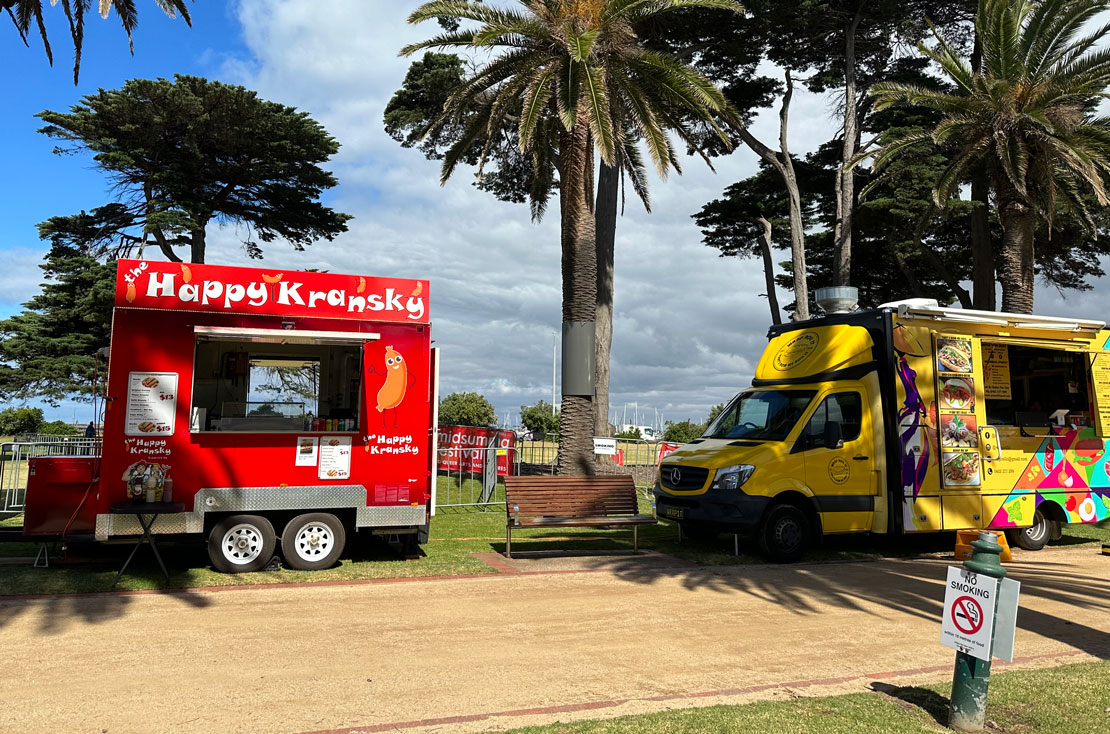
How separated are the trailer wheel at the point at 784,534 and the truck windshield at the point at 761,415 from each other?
3.41 feet

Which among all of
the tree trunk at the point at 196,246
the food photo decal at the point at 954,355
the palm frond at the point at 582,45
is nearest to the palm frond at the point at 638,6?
the palm frond at the point at 582,45

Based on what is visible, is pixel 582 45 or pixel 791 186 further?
pixel 791 186

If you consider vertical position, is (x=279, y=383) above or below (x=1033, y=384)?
below

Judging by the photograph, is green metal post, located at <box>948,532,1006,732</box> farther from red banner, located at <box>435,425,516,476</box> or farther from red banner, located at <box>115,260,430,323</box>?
red banner, located at <box>435,425,516,476</box>

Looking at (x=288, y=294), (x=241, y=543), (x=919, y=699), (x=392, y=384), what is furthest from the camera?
(x=392, y=384)

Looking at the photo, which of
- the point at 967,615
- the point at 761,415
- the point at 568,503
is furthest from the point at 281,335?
the point at 967,615

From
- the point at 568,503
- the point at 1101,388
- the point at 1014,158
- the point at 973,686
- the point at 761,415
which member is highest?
the point at 1014,158

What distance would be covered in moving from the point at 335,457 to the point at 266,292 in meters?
2.20

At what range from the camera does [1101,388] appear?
41.5 ft

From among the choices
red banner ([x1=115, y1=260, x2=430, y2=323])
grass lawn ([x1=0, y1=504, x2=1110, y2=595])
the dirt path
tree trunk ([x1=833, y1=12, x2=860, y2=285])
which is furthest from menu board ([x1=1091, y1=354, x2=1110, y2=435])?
tree trunk ([x1=833, y1=12, x2=860, y2=285])

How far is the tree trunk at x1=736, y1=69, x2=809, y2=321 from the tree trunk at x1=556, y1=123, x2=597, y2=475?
44.7ft

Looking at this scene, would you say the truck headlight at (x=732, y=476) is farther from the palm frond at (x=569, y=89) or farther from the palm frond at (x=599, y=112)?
the palm frond at (x=569, y=89)

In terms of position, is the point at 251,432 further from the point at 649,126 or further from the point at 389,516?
the point at 649,126

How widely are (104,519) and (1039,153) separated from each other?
19.4m
